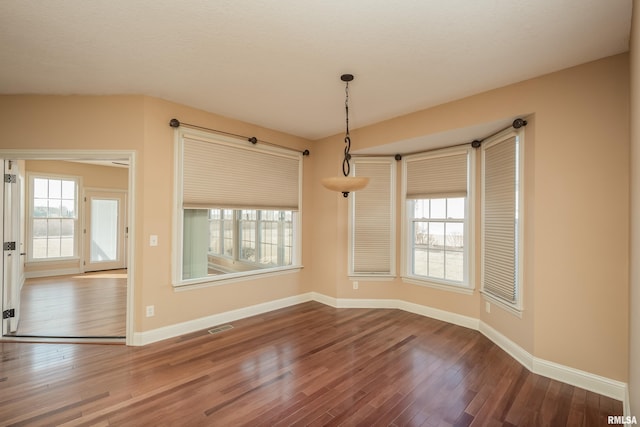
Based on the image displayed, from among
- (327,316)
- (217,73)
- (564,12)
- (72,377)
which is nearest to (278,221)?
(327,316)

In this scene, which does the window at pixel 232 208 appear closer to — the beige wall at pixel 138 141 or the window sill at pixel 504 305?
the beige wall at pixel 138 141

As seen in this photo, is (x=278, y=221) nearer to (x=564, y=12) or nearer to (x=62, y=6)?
(x=62, y=6)

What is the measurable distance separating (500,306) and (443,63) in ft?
8.75

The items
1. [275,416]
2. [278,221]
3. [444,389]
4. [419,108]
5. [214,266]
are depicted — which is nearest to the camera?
[275,416]

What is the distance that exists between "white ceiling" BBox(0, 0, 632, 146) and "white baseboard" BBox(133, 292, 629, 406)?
8.91 feet

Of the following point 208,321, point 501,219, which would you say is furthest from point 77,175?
point 501,219

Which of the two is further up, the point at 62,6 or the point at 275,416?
the point at 62,6

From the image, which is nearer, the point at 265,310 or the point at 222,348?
the point at 222,348

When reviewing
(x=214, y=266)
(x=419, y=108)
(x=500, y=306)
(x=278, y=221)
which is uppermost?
(x=419, y=108)

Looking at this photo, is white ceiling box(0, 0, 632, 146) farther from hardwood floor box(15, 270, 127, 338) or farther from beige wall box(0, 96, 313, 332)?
hardwood floor box(15, 270, 127, 338)

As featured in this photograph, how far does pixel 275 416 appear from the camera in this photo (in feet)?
6.95

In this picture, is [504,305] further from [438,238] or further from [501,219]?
[438,238]

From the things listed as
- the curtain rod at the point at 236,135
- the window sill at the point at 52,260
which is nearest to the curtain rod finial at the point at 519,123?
the curtain rod at the point at 236,135

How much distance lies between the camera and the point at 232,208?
4.04 metres
